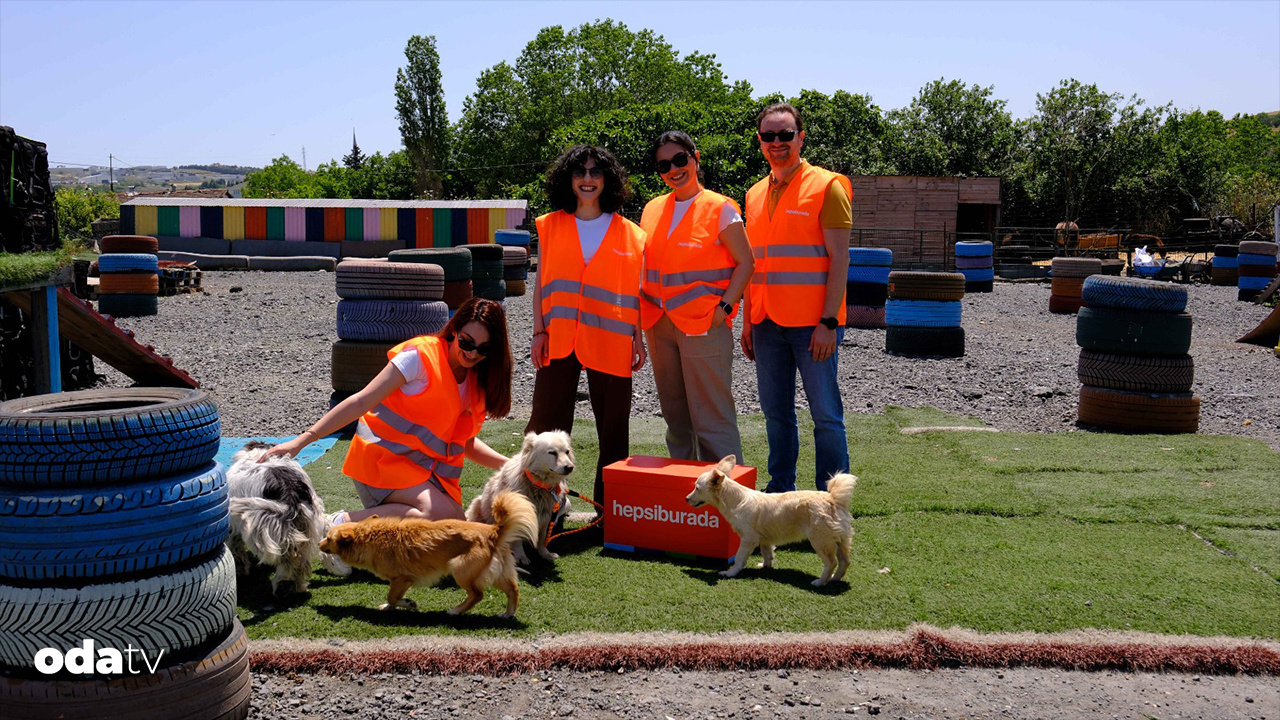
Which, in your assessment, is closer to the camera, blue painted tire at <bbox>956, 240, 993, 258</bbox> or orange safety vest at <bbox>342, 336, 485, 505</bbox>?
orange safety vest at <bbox>342, 336, 485, 505</bbox>

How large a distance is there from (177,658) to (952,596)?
10.7 ft

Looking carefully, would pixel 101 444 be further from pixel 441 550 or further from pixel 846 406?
pixel 846 406

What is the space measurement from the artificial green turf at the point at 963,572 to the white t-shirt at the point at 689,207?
6.07 feet

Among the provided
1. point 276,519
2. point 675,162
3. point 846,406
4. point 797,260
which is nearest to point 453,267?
point 846,406

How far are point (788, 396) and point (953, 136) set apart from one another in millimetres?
43539

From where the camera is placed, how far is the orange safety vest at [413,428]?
Result: 5.11 meters

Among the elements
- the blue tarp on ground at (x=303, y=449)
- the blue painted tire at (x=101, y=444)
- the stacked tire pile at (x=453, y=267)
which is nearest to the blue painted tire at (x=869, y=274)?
the stacked tire pile at (x=453, y=267)

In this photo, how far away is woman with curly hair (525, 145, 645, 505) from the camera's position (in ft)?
18.6

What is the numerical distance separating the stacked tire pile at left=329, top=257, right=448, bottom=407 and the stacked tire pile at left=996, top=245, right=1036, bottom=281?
27536 millimetres

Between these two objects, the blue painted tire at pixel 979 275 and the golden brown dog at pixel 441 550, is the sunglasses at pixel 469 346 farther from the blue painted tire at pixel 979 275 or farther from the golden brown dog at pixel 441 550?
the blue painted tire at pixel 979 275

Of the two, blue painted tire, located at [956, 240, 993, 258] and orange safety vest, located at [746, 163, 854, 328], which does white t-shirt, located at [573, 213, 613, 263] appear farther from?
blue painted tire, located at [956, 240, 993, 258]

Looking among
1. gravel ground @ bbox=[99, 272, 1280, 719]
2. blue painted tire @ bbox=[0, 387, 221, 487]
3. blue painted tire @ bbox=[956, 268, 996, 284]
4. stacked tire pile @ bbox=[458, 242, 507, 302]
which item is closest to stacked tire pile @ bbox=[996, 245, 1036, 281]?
gravel ground @ bbox=[99, 272, 1280, 719]

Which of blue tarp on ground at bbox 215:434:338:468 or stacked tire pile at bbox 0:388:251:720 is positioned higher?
stacked tire pile at bbox 0:388:251:720

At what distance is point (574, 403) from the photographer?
5734 millimetres
